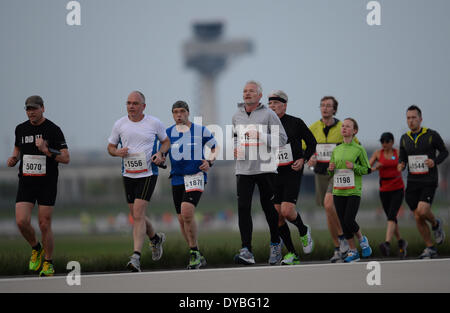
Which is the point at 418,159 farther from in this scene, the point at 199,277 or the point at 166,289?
the point at 166,289

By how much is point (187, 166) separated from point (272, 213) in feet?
4.04

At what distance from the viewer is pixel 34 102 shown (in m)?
9.18

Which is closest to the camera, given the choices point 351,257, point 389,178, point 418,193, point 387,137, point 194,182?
point 194,182

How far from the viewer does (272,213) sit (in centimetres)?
955

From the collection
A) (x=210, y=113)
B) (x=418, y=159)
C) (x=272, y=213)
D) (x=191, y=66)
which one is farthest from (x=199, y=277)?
(x=191, y=66)

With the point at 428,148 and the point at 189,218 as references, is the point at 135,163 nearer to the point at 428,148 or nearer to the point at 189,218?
the point at 189,218

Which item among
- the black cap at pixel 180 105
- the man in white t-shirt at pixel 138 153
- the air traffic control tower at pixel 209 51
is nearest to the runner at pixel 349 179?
the black cap at pixel 180 105

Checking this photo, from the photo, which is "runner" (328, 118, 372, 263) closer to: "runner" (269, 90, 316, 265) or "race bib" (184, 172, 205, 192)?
"runner" (269, 90, 316, 265)

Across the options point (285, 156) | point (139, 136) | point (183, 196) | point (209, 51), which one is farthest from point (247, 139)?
point (209, 51)

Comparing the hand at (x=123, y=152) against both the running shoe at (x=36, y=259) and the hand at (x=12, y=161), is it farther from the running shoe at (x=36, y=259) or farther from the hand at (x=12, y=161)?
the running shoe at (x=36, y=259)

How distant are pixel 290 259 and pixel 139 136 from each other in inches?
97.4

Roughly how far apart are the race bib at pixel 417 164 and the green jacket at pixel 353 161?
38.8 inches

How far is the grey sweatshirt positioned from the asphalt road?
126 cm
